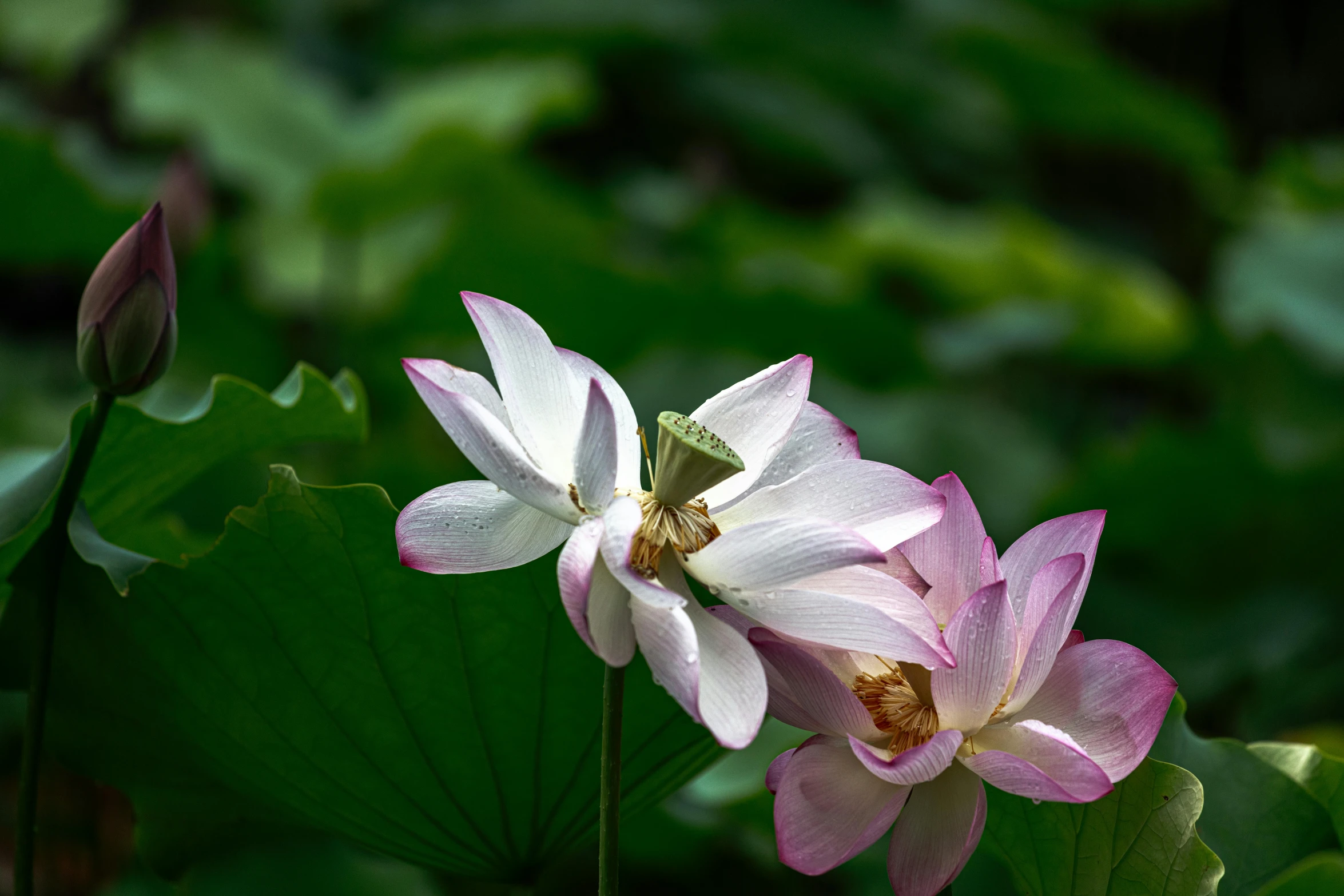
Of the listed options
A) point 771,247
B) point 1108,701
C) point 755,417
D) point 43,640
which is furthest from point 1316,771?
point 771,247

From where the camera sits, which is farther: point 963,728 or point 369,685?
point 369,685

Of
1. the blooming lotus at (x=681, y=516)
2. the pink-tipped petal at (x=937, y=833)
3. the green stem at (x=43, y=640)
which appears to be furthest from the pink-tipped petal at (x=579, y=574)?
the green stem at (x=43, y=640)

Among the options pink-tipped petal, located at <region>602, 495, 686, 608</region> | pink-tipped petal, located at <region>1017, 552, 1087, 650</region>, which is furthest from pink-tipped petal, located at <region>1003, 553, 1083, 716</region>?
pink-tipped petal, located at <region>602, 495, 686, 608</region>

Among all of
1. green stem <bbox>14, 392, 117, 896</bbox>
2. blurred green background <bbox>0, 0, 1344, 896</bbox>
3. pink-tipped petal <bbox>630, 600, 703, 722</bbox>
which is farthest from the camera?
blurred green background <bbox>0, 0, 1344, 896</bbox>

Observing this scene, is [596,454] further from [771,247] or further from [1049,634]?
[771,247]

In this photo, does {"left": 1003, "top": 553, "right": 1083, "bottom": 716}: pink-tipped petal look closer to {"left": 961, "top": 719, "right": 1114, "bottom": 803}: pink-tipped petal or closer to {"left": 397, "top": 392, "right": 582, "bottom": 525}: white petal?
{"left": 961, "top": 719, "right": 1114, "bottom": 803}: pink-tipped petal
